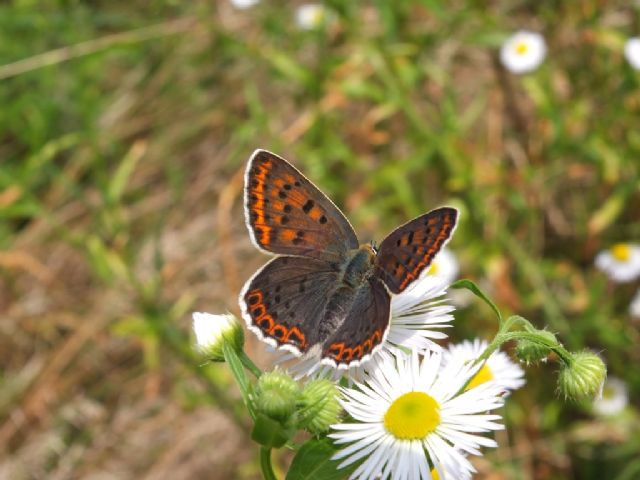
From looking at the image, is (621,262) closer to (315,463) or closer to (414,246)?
(414,246)

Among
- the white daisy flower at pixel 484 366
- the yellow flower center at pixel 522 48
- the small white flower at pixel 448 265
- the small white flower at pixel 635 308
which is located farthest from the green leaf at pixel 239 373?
the yellow flower center at pixel 522 48

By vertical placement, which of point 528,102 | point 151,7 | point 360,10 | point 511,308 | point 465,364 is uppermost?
point 151,7

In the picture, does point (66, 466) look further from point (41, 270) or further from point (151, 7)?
point (151, 7)

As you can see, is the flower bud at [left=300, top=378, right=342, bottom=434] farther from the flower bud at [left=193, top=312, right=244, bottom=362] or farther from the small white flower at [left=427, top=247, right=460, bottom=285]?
the small white flower at [left=427, top=247, right=460, bottom=285]

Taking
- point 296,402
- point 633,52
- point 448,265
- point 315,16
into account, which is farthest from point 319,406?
point 315,16

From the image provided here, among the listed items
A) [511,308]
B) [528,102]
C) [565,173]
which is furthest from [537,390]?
[528,102]

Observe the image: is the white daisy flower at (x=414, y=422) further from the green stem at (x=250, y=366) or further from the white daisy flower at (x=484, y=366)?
the green stem at (x=250, y=366)
